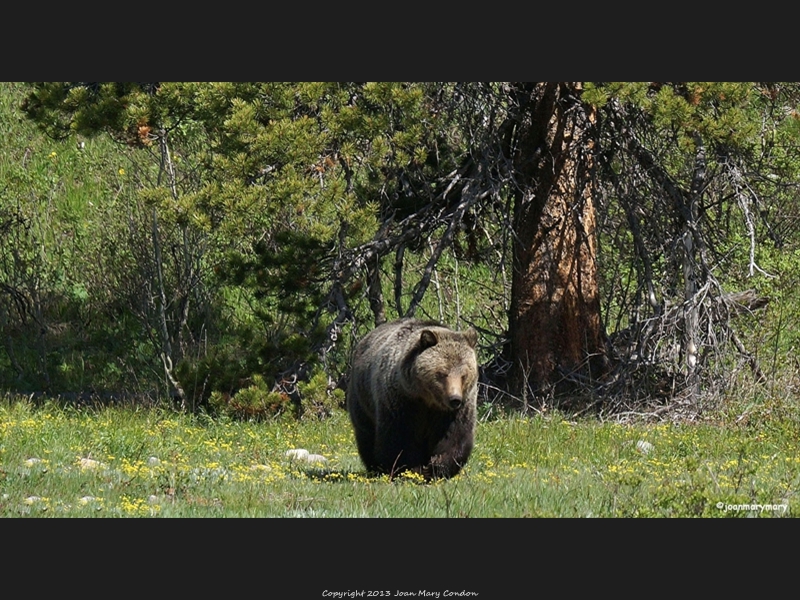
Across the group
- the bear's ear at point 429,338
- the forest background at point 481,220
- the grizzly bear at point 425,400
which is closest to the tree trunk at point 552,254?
the forest background at point 481,220

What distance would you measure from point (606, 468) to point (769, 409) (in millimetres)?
3230

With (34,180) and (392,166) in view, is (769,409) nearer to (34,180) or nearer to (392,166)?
(392,166)

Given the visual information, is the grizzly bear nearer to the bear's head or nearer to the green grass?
the bear's head

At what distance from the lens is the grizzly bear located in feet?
29.7

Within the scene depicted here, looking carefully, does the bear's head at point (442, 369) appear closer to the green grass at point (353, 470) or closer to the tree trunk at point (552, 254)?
the green grass at point (353, 470)

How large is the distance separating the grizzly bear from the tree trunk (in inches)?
186

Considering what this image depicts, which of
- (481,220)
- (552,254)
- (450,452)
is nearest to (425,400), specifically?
(450,452)

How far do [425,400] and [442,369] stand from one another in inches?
14.8

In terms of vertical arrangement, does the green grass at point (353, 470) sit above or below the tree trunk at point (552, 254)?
below

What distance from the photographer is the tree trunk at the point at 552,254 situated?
1416 cm

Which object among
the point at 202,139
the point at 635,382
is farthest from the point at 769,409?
the point at 202,139

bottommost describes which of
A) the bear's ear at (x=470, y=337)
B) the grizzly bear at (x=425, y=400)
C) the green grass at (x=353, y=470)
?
the green grass at (x=353, y=470)

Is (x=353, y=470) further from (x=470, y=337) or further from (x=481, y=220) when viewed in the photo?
(x=481, y=220)

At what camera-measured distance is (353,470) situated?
10188mm
